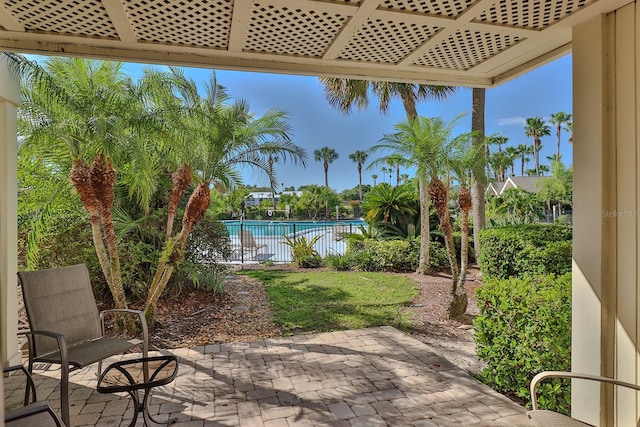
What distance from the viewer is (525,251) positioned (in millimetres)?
4910

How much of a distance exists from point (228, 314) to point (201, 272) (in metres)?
1.11

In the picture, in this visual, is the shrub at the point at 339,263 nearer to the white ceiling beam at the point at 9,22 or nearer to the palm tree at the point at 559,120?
the white ceiling beam at the point at 9,22

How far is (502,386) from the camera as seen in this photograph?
11.3 feet

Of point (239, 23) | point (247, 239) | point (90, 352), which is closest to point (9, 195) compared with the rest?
point (90, 352)

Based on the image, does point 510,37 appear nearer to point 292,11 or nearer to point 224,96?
point 292,11

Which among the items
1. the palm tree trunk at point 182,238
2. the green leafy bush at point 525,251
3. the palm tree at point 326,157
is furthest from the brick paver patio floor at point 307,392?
the palm tree at point 326,157

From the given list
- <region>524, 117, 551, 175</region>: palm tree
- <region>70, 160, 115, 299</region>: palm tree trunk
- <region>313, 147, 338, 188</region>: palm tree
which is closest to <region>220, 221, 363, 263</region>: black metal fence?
<region>70, 160, 115, 299</region>: palm tree trunk

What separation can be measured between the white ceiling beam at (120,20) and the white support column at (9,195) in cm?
221

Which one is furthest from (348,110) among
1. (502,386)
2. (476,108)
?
(502,386)

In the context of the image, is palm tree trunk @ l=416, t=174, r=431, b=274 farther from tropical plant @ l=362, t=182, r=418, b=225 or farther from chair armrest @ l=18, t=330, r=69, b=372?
chair armrest @ l=18, t=330, r=69, b=372

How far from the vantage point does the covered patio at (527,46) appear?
2.22 m

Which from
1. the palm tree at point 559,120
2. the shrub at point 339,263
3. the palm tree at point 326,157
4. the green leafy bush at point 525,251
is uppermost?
the palm tree at point 559,120

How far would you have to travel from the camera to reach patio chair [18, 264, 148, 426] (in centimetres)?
292

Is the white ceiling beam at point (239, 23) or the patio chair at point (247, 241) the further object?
the patio chair at point (247, 241)
